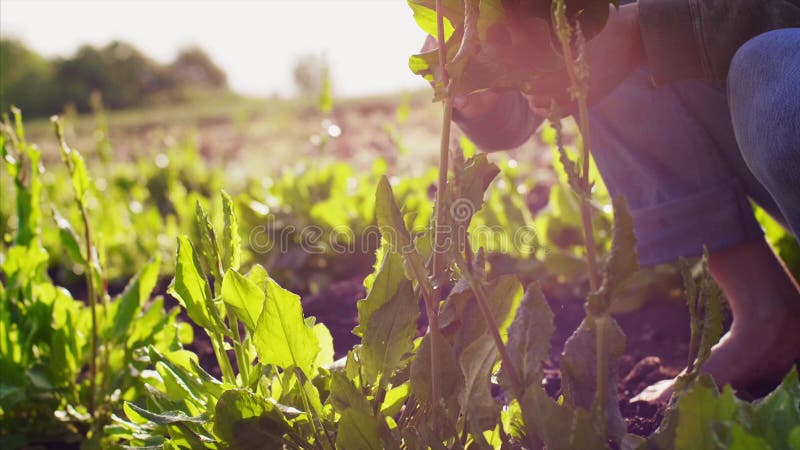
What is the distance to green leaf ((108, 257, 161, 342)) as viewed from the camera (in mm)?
1521

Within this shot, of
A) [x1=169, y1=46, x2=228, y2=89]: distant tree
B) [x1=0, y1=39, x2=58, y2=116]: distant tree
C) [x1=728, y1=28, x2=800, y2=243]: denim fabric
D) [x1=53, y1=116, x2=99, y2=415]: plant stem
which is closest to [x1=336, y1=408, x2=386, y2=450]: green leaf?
[x1=728, y1=28, x2=800, y2=243]: denim fabric

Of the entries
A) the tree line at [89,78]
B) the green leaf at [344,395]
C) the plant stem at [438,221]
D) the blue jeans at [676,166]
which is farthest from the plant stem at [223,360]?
the tree line at [89,78]

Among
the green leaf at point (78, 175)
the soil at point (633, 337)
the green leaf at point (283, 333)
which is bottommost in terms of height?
the soil at point (633, 337)

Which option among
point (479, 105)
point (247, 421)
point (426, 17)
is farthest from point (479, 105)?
point (247, 421)

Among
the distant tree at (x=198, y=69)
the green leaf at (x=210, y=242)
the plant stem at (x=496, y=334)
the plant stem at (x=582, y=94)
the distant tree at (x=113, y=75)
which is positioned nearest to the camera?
the plant stem at (x=582, y=94)

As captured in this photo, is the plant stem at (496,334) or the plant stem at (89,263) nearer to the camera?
the plant stem at (496,334)

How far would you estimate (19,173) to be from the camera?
1.44m

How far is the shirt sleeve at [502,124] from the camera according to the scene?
1.45 meters

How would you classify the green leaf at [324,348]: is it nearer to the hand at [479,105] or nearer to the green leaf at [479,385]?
the green leaf at [479,385]

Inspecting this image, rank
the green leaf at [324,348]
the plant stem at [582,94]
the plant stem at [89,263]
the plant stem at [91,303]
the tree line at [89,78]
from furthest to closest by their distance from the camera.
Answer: the tree line at [89,78], the plant stem at [91,303], the plant stem at [89,263], the green leaf at [324,348], the plant stem at [582,94]

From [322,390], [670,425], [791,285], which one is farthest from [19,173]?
[791,285]

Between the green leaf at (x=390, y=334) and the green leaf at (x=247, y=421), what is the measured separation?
0.42ft

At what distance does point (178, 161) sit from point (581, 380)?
3677 mm

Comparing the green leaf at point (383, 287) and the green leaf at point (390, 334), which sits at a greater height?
the green leaf at point (383, 287)
